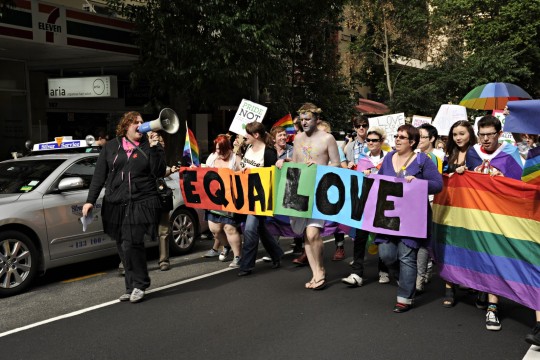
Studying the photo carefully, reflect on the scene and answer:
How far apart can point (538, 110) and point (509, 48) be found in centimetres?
2791

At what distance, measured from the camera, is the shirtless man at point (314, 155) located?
631 centimetres

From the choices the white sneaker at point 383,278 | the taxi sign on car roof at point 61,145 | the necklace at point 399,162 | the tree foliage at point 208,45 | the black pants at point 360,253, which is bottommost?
the white sneaker at point 383,278

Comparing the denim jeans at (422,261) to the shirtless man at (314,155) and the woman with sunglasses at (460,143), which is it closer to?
the woman with sunglasses at (460,143)

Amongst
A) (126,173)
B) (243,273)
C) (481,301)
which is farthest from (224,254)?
(481,301)

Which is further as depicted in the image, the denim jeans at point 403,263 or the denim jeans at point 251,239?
the denim jeans at point 251,239

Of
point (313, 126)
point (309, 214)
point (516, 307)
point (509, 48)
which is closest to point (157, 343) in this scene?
point (309, 214)

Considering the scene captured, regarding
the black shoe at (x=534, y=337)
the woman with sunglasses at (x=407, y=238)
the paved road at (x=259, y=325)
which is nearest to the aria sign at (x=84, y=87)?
the paved road at (x=259, y=325)

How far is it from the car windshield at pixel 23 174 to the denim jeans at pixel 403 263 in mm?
4212

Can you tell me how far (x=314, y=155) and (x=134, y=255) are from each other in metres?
2.23

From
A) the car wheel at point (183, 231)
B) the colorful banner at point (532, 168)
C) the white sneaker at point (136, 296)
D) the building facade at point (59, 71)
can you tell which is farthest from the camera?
the building facade at point (59, 71)

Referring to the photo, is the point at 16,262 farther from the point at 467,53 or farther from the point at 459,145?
the point at 467,53

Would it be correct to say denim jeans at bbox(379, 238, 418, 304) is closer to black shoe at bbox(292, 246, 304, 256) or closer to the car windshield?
black shoe at bbox(292, 246, 304, 256)

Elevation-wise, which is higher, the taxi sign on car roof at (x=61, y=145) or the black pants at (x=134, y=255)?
the taxi sign on car roof at (x=61, y=145)

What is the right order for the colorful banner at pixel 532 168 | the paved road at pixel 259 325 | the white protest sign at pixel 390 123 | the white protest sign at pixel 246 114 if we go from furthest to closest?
the white protest sign at pixel 390 123 < the white protest sign at pixel 246 114 < the colorful banner at pixel 532 168 < the paved road at pixel 259 325
